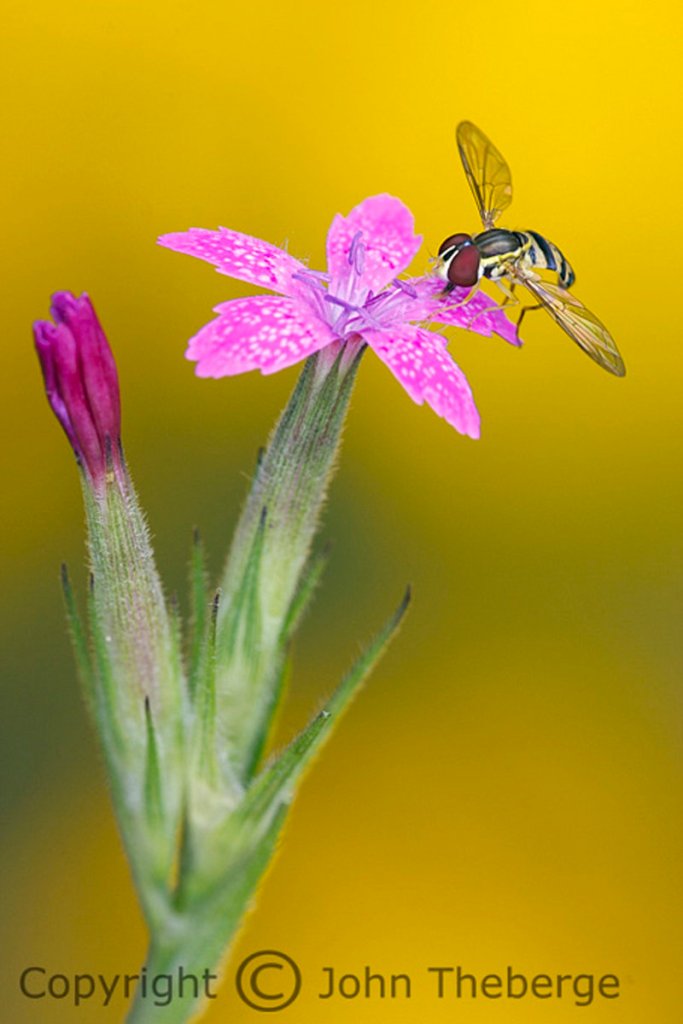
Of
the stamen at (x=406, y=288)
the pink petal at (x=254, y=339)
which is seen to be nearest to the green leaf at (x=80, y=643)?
the pink petal at (x=254, y=339)

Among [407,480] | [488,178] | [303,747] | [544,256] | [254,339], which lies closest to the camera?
[254,339]

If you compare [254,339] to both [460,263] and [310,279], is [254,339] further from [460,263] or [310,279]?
[460,263]

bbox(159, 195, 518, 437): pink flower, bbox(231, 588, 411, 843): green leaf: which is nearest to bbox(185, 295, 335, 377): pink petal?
→ bbox(159, 195, 518, 437): pink flower

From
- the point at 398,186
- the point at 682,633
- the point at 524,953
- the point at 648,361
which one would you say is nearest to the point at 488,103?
the point at 398,186

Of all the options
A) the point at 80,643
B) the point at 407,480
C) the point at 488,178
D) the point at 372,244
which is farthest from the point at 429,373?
the point at 407,480

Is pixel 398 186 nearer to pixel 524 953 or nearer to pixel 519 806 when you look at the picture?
pixel 519 806

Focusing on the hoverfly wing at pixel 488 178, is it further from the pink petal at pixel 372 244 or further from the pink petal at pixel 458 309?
the pink petal at pixel 458 309
